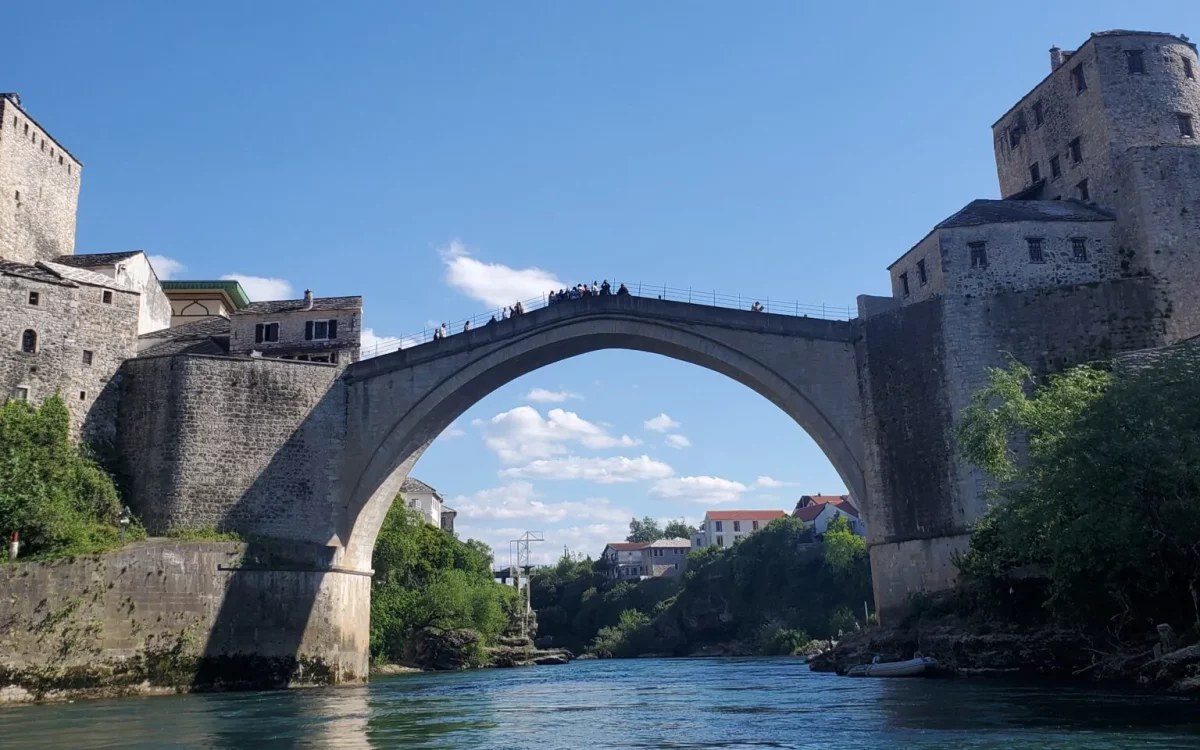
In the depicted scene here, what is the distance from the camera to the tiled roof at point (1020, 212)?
29.3 m

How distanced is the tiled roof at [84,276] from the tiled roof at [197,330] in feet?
7.72

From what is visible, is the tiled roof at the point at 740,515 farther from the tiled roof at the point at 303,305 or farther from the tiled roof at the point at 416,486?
the tiled roof at the point at 303,305

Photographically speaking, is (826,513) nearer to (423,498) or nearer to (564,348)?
(423,498)

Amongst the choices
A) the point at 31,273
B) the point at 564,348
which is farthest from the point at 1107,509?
the point at 31,273

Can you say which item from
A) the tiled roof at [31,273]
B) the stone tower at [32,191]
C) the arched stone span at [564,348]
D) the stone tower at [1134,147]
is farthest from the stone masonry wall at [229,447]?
the stone tower at [1134,147]

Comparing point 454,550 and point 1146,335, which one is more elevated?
point 1146,335

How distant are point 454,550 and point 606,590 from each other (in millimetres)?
39515

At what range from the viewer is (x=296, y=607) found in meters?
27.9

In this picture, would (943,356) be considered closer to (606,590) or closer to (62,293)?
(62,293)

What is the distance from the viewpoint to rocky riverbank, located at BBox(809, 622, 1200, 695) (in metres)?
17.2

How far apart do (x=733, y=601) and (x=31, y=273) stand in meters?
57.8

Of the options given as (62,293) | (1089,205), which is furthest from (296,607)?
(1089,205)

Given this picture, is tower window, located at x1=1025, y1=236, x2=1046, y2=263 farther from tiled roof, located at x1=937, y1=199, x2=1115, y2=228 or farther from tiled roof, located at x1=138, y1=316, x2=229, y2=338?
tiled roof, located at x1=138, y1=316, x2=229, y2=338

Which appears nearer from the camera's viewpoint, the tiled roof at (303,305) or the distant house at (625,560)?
the tiled roof at (303,305)
